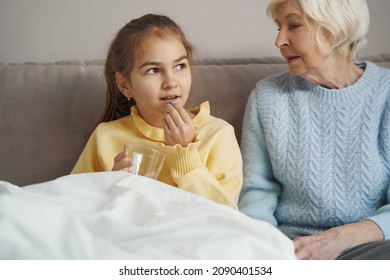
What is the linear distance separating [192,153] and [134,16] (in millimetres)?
737

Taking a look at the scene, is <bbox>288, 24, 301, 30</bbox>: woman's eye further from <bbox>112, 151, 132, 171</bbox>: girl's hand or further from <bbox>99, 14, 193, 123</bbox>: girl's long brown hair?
<bbox>112, 151, 132, 171</bbox>: girl's hand

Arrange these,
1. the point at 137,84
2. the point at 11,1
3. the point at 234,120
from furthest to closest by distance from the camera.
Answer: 1. the point at 11,1
2. the point at 234,120
3. the point at 137,84

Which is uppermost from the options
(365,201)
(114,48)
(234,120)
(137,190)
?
(114,48)

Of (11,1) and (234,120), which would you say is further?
(11,1)

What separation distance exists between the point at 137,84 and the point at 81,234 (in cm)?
67

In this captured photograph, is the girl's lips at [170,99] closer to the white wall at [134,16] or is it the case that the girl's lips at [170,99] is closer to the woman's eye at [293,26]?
the woman's eye at [293,26]

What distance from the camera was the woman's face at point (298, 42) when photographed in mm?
1552

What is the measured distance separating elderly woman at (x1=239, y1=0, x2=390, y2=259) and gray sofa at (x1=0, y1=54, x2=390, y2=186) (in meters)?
0.14

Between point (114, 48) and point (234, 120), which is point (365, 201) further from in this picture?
point (114, 48)

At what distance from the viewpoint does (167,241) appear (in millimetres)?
951

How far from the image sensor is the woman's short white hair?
153 centimetres

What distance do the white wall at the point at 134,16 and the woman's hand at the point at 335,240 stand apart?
75 cm
